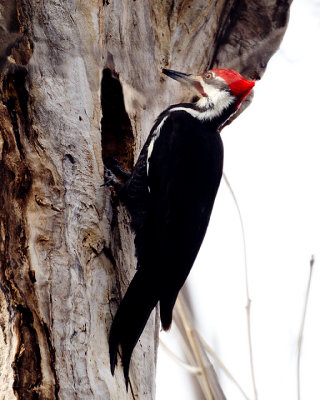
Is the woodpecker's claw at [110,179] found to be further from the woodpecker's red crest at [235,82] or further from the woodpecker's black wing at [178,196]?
the woodpecker's red crest at [235,82]

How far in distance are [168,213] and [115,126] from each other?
1.71ft

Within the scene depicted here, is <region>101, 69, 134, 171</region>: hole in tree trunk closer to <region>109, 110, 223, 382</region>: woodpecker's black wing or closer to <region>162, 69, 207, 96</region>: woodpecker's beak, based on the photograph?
<region>109, 110, 223, 382</region>: woodpecker's black wing

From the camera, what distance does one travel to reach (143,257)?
232 cm

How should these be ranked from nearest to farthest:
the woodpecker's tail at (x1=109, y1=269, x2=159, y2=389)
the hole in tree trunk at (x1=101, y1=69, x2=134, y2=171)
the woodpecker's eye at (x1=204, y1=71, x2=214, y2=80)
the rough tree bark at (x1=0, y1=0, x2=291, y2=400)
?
the rough tree bark at (x1=0, y1=0, x2=291, y2=400)
the woodpecker's tail at (x1=109, y1=269, x2=159, y2=389)
the hole in tree trunk at (x1=101, y1=69, x2=134, y2=171)
the woodpecker's eye at (x1=204, y1=71, x2=214, y2=80)

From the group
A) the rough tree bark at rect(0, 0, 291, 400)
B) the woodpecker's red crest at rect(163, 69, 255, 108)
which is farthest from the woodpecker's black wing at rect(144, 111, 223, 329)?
the woodpecker's red crest at rect(163, 69, 255, 108)

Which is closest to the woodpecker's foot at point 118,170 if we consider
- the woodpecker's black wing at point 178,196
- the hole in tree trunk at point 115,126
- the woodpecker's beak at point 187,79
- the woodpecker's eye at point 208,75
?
the hole in tree trunk at point 115,126

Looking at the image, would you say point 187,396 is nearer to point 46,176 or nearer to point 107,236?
point 107,236

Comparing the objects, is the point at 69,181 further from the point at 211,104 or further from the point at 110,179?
the point at 211,104

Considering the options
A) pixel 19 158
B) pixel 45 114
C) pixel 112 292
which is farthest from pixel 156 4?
pixel 112 292

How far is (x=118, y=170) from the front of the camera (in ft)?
8.76

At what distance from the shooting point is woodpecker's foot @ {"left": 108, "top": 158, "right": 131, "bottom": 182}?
2656 mm

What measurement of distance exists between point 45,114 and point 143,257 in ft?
2.30

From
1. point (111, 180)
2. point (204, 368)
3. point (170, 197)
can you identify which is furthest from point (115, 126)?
point (204, 368)

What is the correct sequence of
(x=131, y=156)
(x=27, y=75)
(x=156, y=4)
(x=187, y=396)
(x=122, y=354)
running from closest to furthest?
(x=122, y=354)
(x=27, y=75)
(x=187, y=396)
(x=131, y=156)
(x=156, y=4)
